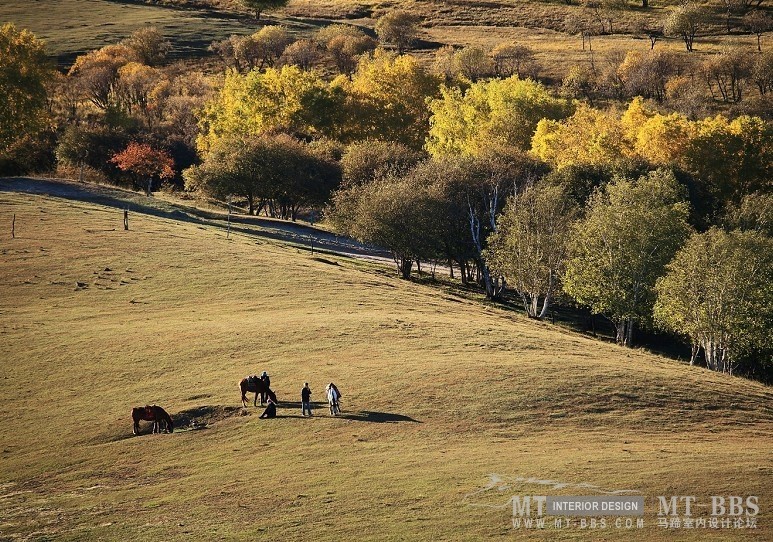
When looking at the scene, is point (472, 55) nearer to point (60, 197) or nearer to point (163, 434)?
point (60, 197)

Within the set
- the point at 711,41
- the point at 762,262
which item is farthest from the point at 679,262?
the point at 711,41

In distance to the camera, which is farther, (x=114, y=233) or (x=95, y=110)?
(x=95, y=110)

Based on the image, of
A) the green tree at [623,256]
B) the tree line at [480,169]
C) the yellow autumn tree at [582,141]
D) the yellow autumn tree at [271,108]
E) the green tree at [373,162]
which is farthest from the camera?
the yellow autumn tree at [271,108]

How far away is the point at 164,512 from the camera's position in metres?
29.7

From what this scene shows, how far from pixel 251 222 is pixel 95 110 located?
267 feet

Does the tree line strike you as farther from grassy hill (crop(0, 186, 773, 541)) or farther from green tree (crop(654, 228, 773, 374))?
grassy hill (crop(0, 186, 773, 541))

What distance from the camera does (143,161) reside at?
124 meters

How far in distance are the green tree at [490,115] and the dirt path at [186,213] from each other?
28625mm

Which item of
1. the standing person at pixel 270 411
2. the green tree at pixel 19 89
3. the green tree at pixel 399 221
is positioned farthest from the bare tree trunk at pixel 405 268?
the green tree at pixel 19 89

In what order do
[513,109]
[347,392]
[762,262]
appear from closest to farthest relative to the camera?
[347,392] → [762,262] → [513,109]

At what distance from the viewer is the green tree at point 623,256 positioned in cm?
7225

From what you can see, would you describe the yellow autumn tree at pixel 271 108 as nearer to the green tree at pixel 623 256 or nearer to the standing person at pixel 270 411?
the green tree at pixel 623 256

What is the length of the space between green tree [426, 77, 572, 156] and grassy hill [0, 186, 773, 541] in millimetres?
65362

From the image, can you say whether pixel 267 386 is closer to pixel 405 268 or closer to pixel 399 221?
pixel 399 221
